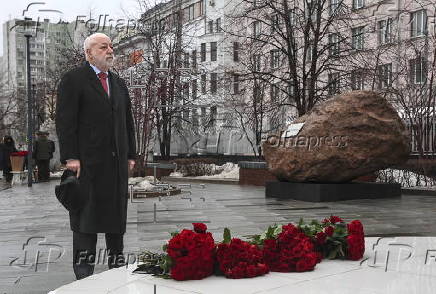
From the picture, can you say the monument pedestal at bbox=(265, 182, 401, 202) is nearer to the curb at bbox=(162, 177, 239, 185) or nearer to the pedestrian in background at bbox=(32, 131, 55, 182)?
the curb at bbox=(162, 177, 239, 185)

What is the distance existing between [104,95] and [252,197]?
9911 mm

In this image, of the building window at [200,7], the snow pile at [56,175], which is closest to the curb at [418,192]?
the snow pile at [56,175]

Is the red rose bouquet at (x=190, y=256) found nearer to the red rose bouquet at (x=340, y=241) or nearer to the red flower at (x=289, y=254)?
the red flower at (x=289, y=254)

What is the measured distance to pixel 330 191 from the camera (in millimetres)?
13086

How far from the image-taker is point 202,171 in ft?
85.1

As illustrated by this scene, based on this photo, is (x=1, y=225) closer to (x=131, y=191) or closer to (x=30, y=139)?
(x=131, y=191)

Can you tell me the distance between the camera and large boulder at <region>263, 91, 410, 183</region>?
12.8 m

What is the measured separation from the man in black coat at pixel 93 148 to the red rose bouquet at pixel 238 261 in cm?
102

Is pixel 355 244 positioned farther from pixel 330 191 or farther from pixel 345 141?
pixel 330 191

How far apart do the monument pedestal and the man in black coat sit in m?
8.61

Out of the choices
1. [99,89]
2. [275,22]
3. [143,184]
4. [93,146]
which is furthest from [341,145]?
[93,146]

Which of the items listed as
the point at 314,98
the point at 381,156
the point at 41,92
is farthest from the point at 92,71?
the point at 41,92

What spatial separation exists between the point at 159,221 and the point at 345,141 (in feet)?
16.9

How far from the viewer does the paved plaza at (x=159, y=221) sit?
5.88 meters
